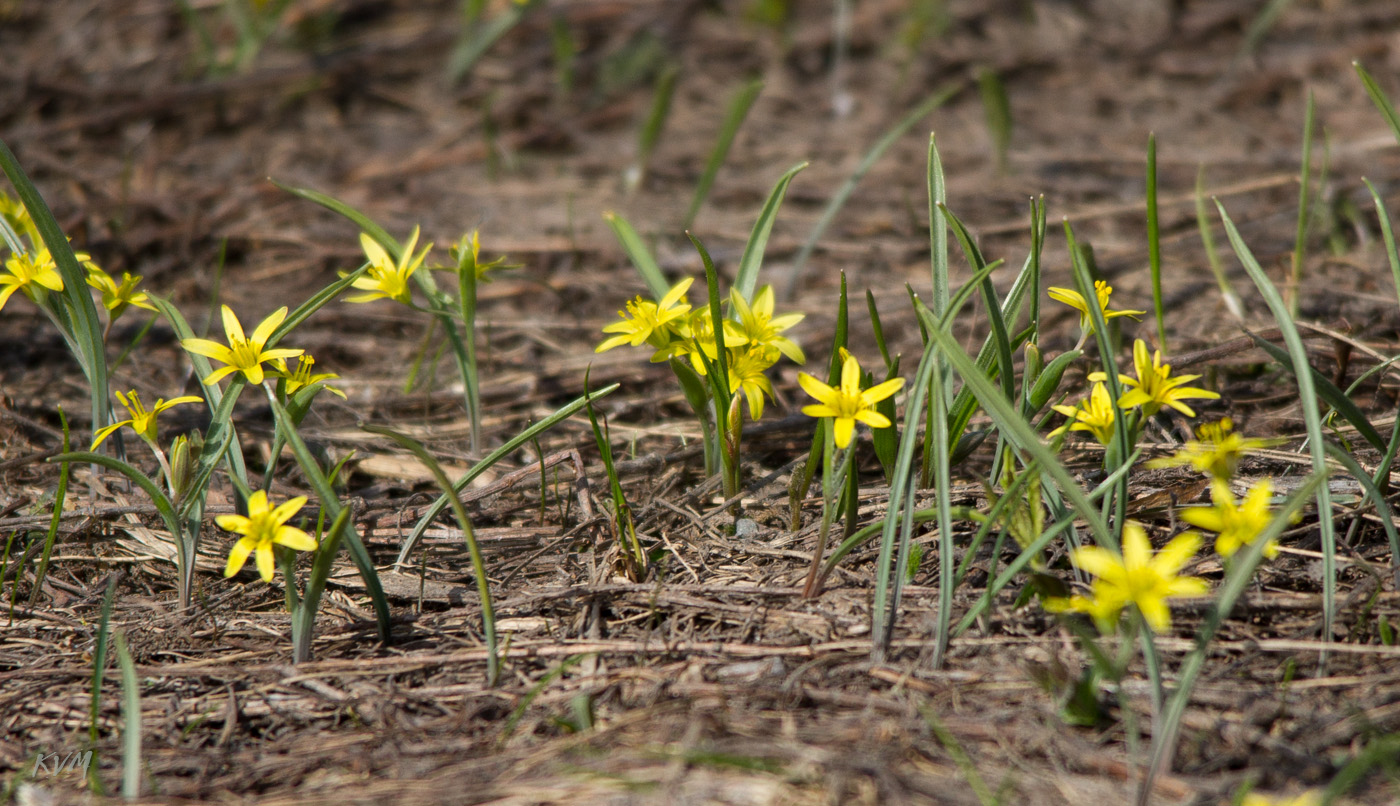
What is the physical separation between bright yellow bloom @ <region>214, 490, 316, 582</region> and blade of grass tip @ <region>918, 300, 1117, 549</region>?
100cm

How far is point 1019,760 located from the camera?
1.35 m

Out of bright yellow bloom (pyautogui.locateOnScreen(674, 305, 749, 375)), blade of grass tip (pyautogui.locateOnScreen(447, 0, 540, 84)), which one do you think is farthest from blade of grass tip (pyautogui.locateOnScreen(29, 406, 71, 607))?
blade of grass tip (pyautogui.locateOnScreen(447, 0, 540, 84))

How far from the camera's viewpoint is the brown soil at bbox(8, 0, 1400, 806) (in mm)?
1429

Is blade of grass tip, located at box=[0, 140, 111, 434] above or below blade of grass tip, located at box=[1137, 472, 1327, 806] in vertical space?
above

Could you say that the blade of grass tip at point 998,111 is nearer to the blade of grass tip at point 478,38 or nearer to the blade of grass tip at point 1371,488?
the blade of grass tip at point 478,38

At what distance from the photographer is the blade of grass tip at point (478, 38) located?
13.2 feet

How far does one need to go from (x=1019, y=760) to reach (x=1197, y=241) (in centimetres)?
243

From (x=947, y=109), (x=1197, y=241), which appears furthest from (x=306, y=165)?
(x=1197, y=241)

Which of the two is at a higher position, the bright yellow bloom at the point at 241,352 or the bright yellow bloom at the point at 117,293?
the bright yellow bloom at the point at 117,293

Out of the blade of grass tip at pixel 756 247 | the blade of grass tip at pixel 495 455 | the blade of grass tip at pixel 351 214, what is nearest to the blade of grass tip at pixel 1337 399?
the blade of grass tip at pixel 756 247

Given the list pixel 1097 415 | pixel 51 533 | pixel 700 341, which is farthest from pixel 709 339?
pixel 51 533

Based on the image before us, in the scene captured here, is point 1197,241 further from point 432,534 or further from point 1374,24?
point 432,534

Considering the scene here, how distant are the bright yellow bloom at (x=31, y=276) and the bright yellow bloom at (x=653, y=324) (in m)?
1.06

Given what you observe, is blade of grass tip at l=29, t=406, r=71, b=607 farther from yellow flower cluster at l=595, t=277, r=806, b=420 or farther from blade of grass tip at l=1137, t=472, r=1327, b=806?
blade of grass tip at l=1137, t=472, r=1327, b=806
